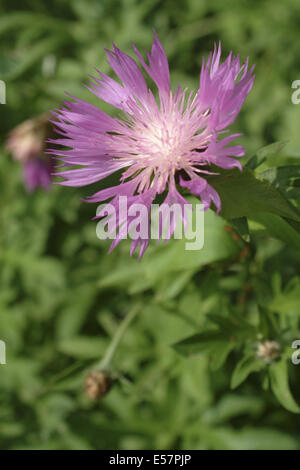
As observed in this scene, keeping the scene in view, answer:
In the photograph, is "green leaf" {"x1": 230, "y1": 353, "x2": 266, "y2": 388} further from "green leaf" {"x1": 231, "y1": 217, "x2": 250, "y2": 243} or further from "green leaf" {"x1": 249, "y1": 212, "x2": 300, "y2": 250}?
"green leaf" {"x1": 231, "y1": 217, "x2": 250, "y2": 243}

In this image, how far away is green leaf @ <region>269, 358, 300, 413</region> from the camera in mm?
1261

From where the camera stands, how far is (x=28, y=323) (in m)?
2.48

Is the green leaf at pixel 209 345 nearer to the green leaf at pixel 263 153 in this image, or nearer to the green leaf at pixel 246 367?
the green leaf at pixel 246 367

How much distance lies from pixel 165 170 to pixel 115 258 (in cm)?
133

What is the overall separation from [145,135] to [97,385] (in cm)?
86

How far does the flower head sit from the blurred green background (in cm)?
11

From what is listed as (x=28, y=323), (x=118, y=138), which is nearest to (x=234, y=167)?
(x=118, y=138)

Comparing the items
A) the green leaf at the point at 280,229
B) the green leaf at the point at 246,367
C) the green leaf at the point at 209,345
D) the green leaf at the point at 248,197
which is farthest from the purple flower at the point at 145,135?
the green leaf at the point at 246,367

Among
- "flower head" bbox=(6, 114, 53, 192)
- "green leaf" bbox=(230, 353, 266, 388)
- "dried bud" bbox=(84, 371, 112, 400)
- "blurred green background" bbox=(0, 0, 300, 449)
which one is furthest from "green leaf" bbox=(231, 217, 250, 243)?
"flower head" bbox=(6, 114, 53, 192)

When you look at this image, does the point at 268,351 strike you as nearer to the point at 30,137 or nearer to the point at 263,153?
the point at 263,153

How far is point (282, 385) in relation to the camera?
1.30m

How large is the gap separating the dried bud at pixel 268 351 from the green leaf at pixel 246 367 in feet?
0.06
